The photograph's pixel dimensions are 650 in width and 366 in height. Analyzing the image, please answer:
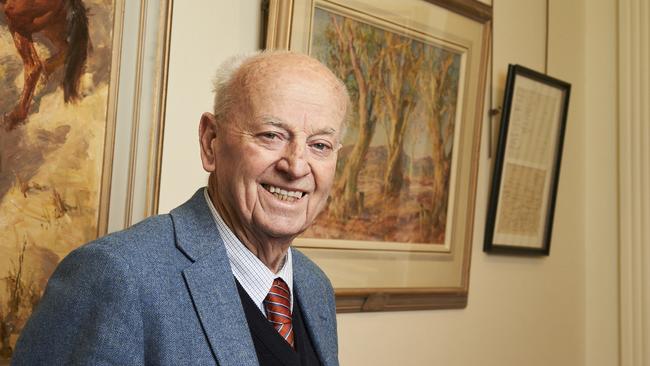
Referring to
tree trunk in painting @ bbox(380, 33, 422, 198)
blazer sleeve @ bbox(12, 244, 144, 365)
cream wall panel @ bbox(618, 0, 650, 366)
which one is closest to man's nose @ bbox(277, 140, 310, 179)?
blazer sleeve @ bbox(12, 244, 144, 365)

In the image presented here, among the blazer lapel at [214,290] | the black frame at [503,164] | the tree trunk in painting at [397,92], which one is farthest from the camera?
the black frame at [503,164]

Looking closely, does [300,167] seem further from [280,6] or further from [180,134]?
[280,6]

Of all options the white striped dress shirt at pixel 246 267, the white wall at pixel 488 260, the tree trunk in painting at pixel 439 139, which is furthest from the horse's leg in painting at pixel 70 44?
the tree trunk in painting at pixel 439 139

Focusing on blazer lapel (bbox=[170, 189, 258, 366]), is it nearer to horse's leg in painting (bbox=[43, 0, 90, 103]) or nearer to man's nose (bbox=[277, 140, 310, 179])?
man's nose (bbox=[277, 140, 310, 179])

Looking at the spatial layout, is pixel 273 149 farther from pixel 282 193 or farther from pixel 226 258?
pixel 226 258

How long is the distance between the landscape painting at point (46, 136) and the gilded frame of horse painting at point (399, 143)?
0.57 meters

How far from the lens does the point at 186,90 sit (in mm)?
2109

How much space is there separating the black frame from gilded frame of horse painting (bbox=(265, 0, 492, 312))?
0.19 m

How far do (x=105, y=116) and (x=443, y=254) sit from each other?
1.48m

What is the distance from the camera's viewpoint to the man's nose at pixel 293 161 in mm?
1500

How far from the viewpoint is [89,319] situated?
124 cm

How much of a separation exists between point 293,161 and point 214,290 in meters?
0.29

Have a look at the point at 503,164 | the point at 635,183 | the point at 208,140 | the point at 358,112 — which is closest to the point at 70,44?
the point at 208,140

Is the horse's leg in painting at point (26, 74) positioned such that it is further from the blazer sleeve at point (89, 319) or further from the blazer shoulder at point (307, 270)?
the blazer shoulder at point (307, 270)
